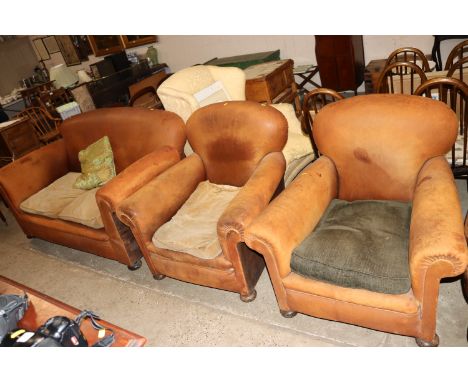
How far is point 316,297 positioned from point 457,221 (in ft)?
2.15

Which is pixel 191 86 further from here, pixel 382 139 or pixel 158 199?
pixel 382 139

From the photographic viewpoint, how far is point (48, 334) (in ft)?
4.73

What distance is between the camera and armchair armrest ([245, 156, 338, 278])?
1.60 meters

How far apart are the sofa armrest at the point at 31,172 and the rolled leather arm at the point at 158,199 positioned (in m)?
1.37

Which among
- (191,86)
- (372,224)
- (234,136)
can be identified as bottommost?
(372,224)

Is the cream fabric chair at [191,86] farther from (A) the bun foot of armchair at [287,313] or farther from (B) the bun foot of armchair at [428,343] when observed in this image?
(B) the bun foot of armchair at [428,343]

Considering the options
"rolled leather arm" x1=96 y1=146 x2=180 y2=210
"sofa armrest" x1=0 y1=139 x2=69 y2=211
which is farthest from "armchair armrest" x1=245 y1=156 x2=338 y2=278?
"sofa armrest" x1=0 y1=139 x2=69 y2=211

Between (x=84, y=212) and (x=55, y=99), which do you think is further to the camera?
(x=55, y=99)

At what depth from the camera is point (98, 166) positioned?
2816 mm

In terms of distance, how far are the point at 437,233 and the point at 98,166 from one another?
2365mm

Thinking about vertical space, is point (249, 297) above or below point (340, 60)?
below

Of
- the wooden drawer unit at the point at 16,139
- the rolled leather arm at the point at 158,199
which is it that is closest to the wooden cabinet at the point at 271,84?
the rolled leather arm at the point at 158,199

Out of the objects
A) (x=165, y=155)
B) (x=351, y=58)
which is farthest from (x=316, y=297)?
(x=351, y=58)

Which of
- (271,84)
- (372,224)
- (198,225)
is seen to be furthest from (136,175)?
(271,84)
